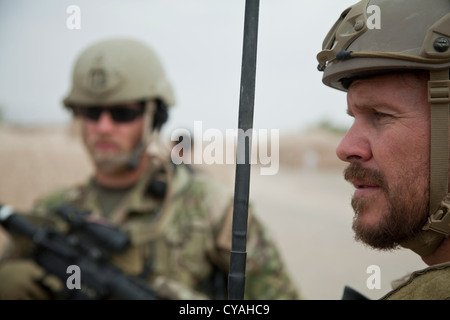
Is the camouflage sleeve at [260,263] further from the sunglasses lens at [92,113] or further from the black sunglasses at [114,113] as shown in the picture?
the sunglasses lens at [92,113]

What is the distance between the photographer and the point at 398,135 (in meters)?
1.45

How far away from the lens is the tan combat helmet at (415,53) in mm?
1406

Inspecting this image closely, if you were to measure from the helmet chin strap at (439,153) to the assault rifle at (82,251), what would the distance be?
73.0 inches

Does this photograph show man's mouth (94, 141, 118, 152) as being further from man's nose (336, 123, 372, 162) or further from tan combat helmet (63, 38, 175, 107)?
man's nose (336, 123, 372, 162)

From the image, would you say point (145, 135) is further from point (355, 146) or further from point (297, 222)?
point (297, 222)

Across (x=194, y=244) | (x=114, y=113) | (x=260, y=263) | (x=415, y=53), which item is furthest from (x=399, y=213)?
(x=114, y=113)

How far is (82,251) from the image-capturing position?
3.23m

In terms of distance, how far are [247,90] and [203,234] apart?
2.26m

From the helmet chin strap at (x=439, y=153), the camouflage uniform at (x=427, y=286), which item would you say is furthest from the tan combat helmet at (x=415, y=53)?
the camouflage uniform at (x=427, y=286)

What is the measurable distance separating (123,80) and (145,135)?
51 centimetres

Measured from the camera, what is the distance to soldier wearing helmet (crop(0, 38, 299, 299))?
10.8 feet

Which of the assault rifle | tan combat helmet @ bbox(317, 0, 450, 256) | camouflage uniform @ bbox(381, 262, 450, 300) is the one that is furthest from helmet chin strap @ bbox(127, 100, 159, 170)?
camouflage uniform @ bbox(381, 262, 450, 300)
